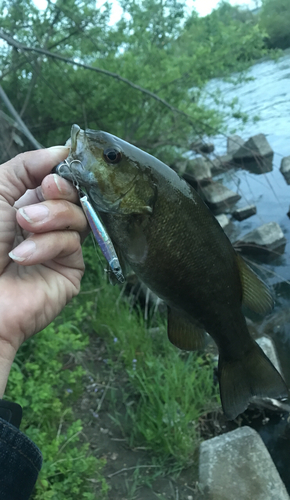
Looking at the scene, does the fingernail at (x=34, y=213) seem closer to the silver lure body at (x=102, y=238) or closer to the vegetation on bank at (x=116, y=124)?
the silver lure body at (x=102, y=238)

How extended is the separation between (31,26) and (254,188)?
4681 mm

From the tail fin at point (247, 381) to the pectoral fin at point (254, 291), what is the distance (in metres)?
0.19

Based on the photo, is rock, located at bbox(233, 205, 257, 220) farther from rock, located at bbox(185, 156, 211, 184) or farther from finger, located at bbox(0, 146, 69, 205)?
finger, located at bbox(0, 146, 69, 205)

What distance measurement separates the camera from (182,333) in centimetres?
151

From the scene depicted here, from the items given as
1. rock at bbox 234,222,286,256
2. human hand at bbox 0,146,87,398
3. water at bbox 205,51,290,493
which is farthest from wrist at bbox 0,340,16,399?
rock at bbox 234,222,286,256

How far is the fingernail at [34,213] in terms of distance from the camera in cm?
121

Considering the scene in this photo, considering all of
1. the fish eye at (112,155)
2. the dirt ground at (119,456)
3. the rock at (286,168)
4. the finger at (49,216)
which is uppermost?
the fish eye at (112,155)

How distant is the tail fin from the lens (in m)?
1.56

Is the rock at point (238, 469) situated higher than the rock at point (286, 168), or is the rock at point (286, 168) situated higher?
the rock at point (286, 168)

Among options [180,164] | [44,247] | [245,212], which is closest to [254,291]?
[44,247]

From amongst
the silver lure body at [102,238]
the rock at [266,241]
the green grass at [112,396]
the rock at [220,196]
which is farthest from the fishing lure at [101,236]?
the rock at [220,196]

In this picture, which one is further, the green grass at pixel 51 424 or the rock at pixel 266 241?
the rock at pixel 266 241

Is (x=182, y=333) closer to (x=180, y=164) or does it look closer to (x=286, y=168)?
(x=180, y=164)

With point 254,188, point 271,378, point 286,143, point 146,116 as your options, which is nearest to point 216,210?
point 254,188
